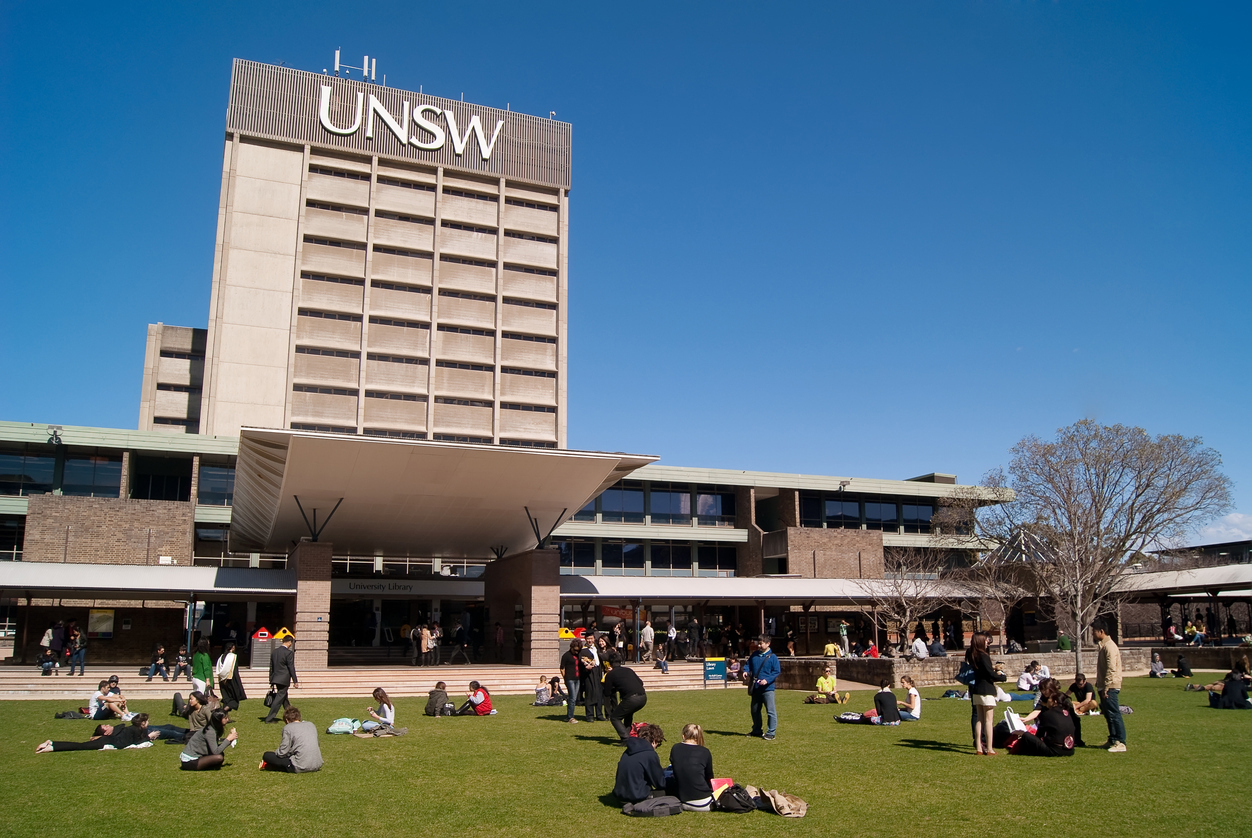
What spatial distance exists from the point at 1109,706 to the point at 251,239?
209 ft

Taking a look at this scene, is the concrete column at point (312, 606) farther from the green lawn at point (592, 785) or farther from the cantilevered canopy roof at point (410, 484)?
the green lawn at point (592, 785)

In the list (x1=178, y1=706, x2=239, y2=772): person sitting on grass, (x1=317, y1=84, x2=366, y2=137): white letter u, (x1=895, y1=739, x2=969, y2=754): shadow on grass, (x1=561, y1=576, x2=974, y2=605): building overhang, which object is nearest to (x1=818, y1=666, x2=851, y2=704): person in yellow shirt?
(x1=895, y1=739, x2=969, y2=754): shadow on grass

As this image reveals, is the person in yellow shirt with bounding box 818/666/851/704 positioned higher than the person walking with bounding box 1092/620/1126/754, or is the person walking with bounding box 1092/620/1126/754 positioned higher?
the person walking with bounding box 1092/620/1126/754

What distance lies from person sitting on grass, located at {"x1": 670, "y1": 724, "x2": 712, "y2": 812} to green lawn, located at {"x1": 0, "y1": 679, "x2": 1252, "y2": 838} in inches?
6.9

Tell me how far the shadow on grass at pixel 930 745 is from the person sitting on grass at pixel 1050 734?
2.45 feet

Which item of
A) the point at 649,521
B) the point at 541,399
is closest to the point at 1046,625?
the point at 649,521

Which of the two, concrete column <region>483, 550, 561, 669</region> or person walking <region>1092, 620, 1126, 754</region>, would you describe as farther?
concrete column <region>483, 550, 561, 669</region>

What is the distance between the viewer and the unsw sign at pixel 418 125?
69.3 metres

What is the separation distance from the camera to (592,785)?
10.4m

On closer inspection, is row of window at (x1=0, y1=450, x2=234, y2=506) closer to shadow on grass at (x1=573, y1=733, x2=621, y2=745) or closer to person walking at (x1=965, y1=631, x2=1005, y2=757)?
shadow on grass at (x1=573, y1=733, x2=621, y2=745)

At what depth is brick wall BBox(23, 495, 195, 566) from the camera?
133 feet

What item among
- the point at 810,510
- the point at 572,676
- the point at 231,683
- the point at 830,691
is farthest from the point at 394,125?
the point at 572,676

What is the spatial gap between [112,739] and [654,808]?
335 inches

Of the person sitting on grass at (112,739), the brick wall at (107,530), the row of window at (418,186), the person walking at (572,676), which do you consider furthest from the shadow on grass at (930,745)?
the row of window at (418,186)
